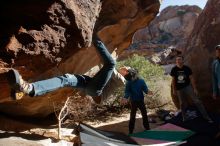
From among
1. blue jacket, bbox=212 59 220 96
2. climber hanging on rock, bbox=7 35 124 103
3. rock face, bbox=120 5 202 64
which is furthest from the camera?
rock face, bbox=120 5 202 64

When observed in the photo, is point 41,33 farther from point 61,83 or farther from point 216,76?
point 216,76

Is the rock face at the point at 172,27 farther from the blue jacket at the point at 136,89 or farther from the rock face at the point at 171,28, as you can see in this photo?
the blue jacket at the point at 136,89

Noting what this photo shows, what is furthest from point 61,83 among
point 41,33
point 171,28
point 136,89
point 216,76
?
point 171,28

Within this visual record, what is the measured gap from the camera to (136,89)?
8.55 meters

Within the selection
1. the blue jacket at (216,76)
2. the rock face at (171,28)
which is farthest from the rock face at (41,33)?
the rock face at (171,28)

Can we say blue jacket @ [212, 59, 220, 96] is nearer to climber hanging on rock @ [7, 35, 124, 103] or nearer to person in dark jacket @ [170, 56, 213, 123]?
person in dark jacket @ [170, 56, 213, 123]

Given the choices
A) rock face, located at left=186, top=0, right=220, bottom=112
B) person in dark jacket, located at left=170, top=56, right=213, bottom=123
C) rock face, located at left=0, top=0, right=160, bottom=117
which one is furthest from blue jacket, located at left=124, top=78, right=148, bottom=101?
rock face, located at left=186, top=0, right=220, bottom=112

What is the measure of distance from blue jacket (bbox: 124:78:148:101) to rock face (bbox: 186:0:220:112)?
3.25 metres

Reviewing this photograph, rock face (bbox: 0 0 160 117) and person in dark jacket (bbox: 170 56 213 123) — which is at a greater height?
rock face (bbox: 0 0 160 117)

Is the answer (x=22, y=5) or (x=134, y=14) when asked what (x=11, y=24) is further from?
(x=134, y=14)

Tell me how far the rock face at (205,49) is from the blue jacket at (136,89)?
3.25m

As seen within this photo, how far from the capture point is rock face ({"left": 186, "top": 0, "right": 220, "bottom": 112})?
11.0 metres

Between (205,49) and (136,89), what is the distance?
416 centimetres

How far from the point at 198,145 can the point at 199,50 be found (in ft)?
18.0
